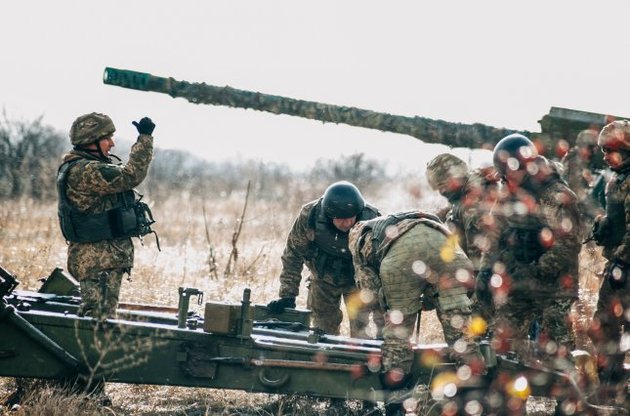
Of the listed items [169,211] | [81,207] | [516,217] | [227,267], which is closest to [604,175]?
[516,217]

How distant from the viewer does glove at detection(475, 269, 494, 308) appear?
6891mm

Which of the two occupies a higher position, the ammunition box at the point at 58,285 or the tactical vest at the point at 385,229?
the tactical vest at the point at 385,229

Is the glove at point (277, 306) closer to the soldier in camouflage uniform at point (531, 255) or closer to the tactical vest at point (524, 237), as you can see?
the soldier in camouflage uniform at point (531, 255)

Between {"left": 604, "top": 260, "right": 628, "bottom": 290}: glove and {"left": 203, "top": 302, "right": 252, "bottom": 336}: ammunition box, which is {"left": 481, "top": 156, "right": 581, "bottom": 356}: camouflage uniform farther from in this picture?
{"left": 203, "top": 302, "right": 252, "bottom": 336}: ammunition box

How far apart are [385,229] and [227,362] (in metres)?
1.49

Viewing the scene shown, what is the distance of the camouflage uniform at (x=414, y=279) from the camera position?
538cm

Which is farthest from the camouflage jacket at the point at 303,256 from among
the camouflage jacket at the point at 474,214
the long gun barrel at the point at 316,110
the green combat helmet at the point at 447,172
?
the long gun barrel at the point at 316,110

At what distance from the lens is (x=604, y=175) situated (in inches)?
412

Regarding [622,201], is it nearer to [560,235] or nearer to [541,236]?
[560,235]

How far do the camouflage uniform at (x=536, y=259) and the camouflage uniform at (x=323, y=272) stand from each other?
1.14 meters

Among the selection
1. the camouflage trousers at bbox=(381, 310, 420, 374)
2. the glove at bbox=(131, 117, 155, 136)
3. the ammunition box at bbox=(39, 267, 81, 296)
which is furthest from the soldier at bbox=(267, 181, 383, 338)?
the ammunition box at bbox=(39, 267, 81, 296)

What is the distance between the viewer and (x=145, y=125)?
6.20 metres

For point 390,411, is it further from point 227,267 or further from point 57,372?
point 227,267

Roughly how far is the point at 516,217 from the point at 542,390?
1.85 metres
